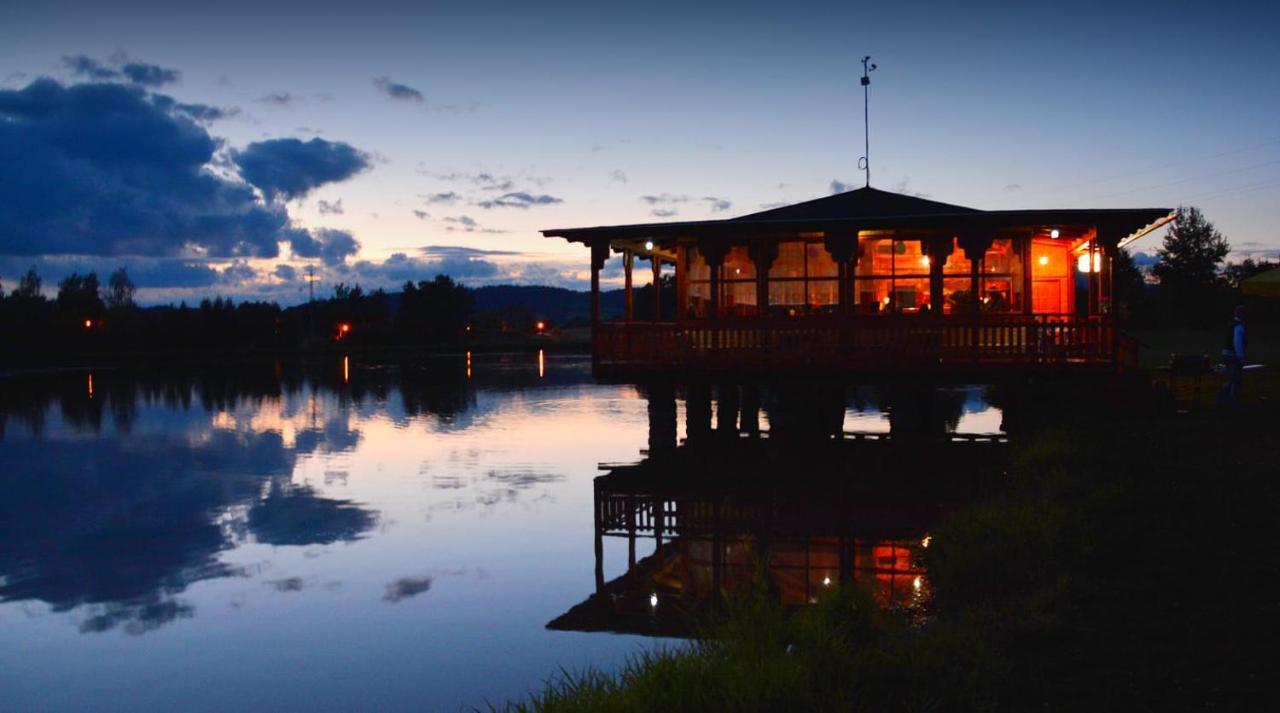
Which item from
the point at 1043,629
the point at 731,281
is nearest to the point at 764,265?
the point at 731,281

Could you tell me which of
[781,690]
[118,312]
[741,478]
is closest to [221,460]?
[741,478]

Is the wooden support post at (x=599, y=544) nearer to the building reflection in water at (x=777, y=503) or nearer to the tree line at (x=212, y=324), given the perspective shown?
the building reflection in water at (x=777, y=503)

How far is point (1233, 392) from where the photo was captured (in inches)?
774

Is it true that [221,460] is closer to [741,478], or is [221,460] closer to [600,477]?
[600,477]

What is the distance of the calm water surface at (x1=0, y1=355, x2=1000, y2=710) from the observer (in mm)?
8180

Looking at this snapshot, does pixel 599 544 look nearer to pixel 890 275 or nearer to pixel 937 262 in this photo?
pixel 937 262

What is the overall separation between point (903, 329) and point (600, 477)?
7490 millimetres

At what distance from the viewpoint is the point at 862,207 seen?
26719mm

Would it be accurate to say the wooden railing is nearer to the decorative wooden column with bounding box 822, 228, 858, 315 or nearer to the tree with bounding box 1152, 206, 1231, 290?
the decorative wooden column with bounding box 822, 228, 858, 315

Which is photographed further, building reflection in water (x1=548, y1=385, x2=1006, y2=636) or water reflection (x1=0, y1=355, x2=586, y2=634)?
water reflection (x1=0, y1=355, x2=586, y2=634)

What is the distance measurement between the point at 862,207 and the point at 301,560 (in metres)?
18.6

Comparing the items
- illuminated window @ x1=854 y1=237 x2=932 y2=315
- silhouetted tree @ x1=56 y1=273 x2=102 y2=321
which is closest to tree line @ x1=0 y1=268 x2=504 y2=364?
silhouetted tree @ x1=56 y1=273 x2=102 y2=321

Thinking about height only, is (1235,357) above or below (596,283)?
below

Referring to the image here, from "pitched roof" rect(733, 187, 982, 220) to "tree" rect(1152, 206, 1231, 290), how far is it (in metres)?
65.1
